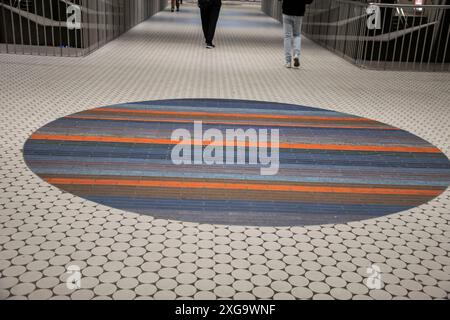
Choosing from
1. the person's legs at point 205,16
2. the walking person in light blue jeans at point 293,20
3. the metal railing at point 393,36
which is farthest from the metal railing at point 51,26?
the metal railing at point 393,36

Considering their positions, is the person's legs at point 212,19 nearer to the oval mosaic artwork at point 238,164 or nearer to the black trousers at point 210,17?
the black trousers at point 210,17

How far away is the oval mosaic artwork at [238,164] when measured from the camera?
3.27m

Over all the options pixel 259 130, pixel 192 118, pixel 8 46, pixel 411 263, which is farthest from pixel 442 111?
pixel 8 46

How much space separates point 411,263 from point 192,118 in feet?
9.63

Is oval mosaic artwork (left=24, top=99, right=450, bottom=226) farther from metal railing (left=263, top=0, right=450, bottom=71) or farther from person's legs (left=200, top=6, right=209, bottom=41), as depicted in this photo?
person's legs (left=200, top=6, right=209, bottom=41)

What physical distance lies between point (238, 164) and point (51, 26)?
6454 millimetres

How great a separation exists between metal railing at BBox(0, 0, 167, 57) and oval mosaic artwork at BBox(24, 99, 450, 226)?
3994 millimetres

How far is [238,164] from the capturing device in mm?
3992

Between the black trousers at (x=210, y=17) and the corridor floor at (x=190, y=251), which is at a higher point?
the black trousers at (x=210, y=17)

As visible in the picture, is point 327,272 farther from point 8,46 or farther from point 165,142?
point 8,46

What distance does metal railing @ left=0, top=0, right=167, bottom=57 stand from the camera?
28.6 ft

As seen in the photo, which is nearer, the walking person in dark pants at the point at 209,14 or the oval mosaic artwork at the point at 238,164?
the oval mosaic artwork at the point at 238,164

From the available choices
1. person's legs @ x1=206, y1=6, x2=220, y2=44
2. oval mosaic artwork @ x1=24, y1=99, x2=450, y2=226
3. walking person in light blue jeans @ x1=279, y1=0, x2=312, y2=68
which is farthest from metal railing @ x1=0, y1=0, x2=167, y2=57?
oval mosaic artwork @ x1=24, y1=99, x2=450, y2=226

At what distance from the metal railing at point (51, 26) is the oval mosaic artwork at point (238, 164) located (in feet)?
13.1
